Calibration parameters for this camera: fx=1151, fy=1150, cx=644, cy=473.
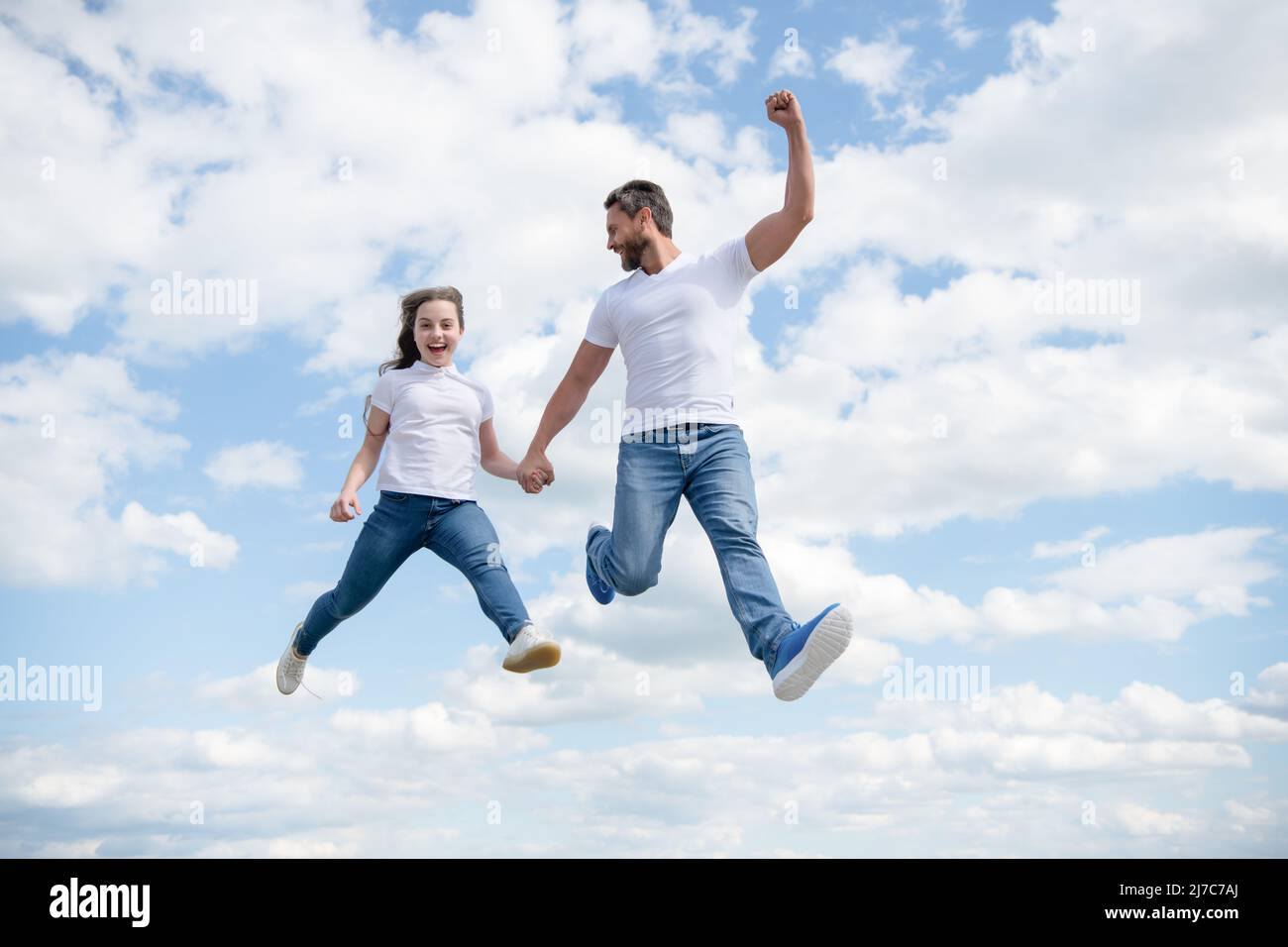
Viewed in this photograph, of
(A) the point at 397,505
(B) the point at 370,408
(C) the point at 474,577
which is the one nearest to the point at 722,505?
(C) the point at 474,577

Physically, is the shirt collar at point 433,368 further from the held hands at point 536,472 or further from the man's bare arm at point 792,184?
the man's bare arm at point 792,184

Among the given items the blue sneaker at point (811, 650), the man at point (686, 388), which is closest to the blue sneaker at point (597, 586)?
the man at point (686, 388)

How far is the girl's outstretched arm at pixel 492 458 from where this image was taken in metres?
7.61

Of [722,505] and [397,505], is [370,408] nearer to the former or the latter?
[397,505]

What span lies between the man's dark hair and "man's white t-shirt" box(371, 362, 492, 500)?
1.65m

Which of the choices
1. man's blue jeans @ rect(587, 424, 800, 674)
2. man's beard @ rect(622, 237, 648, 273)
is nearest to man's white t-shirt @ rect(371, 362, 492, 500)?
man's blue jeans @ rect(587, 424, 800, 674)

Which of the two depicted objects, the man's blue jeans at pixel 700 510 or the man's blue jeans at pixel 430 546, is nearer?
the man's blue jeans at pixel 700 510

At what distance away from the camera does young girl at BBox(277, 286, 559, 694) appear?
23.8 feet

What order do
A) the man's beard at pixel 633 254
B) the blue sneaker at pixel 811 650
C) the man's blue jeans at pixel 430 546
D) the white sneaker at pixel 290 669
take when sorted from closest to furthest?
1. the blue sneaker at pixel 811 650
2. the man's beard at pixel 633 254
3. the man's blue jeans at pixel 430 546
4. the white sneaker at pixel 290 669

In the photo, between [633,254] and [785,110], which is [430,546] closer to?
[633,254]

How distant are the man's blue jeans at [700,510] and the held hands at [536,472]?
32.0 inches

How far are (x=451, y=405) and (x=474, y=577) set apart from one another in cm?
115

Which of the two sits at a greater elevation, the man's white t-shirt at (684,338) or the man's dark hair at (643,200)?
the man's dark hair at (643,200)

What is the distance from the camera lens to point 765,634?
5926 mm
